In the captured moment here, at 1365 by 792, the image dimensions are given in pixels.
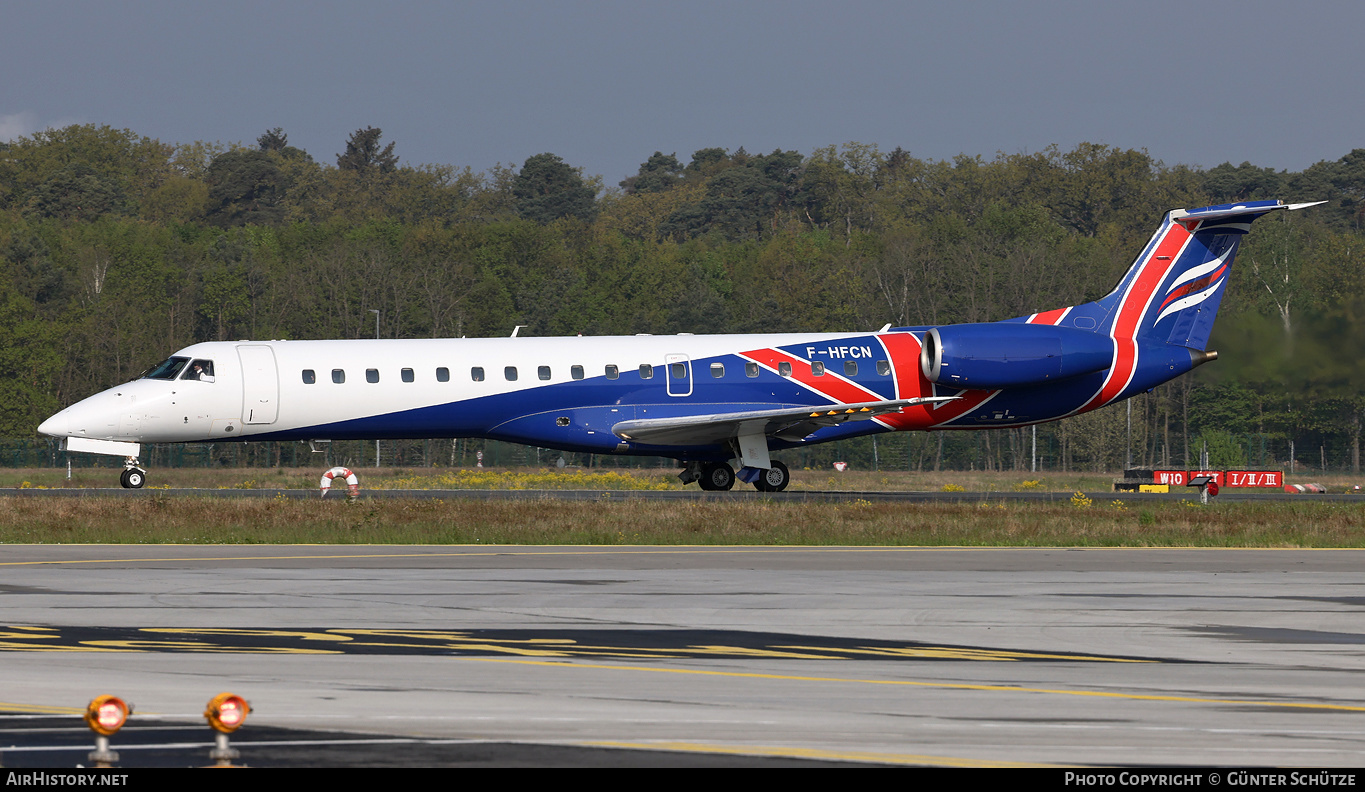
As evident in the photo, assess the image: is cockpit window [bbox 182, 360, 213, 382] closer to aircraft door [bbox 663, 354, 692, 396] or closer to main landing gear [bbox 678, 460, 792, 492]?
aircraft door [bbox 663, 354, 692, 396]

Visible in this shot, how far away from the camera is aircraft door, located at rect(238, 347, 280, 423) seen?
31516 mm

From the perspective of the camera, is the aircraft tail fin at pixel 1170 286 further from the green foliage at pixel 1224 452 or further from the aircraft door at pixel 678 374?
the green foliage at pixel 1224 452

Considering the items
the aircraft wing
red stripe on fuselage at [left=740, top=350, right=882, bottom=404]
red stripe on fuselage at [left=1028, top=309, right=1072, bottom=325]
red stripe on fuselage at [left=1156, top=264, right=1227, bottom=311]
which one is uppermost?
red stripe on fuselage at [left=1156, top=264, right=1227, bottom=311]

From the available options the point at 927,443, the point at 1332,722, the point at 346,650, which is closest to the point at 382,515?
the point at 346,650

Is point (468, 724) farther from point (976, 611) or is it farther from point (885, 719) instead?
point (976, 611)

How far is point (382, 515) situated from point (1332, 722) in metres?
18.8

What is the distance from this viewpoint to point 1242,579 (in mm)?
18047

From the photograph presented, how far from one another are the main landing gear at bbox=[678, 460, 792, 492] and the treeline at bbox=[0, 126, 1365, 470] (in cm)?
1314

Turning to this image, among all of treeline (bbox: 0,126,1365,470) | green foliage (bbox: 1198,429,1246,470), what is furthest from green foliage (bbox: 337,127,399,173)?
green foliage (bbox: 1198,429,1246,470)

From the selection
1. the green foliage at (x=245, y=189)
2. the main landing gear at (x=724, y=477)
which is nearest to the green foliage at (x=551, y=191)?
the green foliage at (x=245, y=189)

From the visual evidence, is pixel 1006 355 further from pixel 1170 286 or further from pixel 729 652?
pixel 729 652

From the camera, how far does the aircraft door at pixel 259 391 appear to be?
31516mm

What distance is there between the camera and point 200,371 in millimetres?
31750
